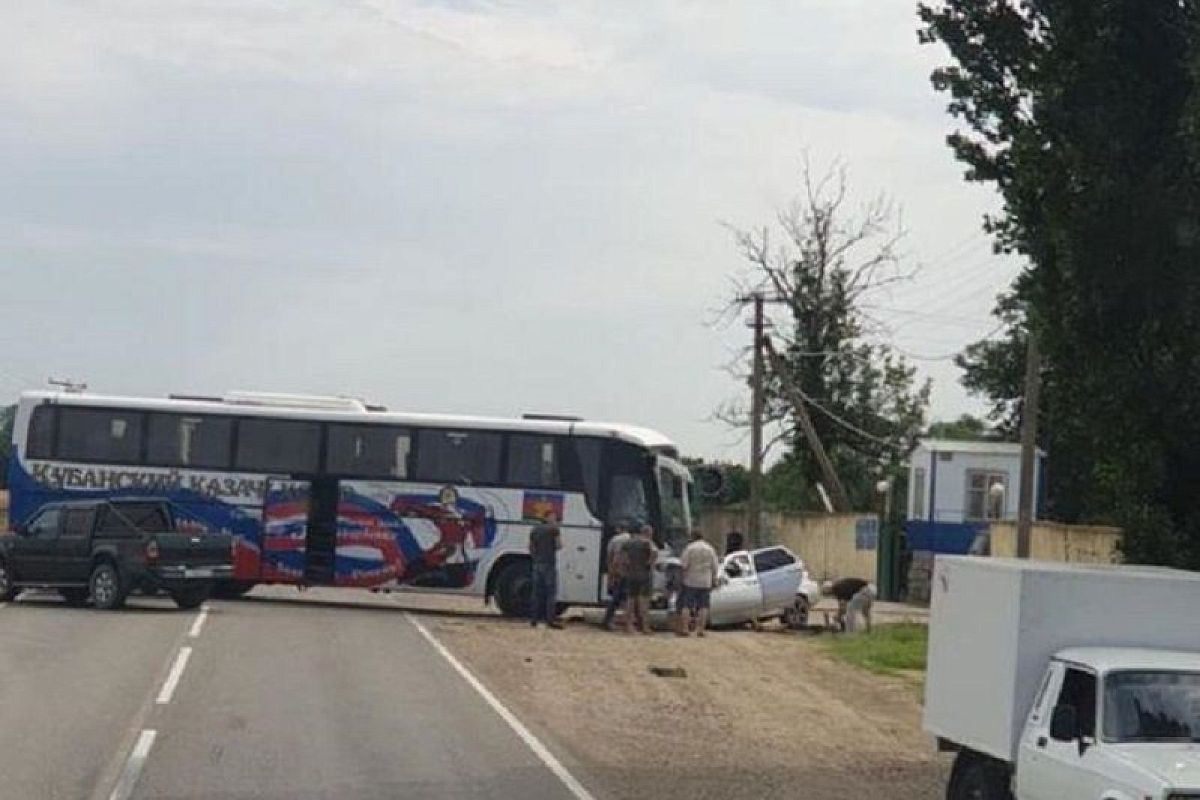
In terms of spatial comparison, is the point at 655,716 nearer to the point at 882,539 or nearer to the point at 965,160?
the point at 965,160

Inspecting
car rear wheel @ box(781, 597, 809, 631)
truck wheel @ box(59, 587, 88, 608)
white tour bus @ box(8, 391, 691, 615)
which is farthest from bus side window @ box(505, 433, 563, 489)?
truck wheel @ box(59, 587, 88, 608)

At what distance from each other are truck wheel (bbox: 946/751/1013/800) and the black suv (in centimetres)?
2095

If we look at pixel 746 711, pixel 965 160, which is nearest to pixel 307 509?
pixel 746 711

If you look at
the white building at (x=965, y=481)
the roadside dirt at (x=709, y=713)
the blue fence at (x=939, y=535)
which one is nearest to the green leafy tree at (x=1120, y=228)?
the roadside dirt at (x=709, y=713)

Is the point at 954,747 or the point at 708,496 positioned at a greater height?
the point at 708,496

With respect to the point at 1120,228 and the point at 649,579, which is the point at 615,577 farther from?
A: the point at 1120,228

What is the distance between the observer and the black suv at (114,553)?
3375cm

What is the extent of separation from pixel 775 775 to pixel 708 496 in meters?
22.6

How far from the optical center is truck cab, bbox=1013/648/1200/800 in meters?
11.9

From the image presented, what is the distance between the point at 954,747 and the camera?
582 inches

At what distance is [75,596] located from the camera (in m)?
35.7

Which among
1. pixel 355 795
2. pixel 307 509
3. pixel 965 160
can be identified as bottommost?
pixel 355 795

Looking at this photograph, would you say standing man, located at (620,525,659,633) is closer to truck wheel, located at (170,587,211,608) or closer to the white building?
truck wheel, located at (170,587,211,608)

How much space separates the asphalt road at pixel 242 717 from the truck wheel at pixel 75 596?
3.74 m
